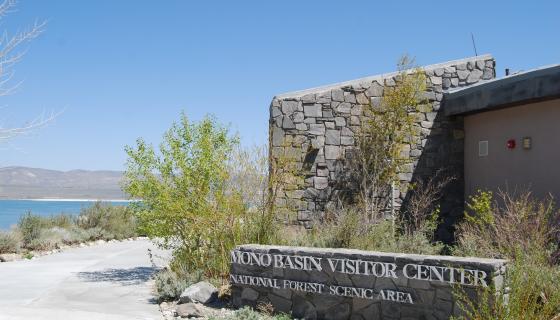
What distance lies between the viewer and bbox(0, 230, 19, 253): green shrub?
14531 mm

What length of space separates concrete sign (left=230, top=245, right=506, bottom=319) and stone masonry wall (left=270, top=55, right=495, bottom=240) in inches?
150

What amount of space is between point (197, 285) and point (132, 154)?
10.3ft

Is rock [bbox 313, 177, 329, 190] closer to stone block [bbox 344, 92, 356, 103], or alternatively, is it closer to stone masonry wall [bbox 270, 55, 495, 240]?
stone masonry wall [bbox 270, 55, 495, 240]

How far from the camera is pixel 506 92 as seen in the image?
38.4 feet

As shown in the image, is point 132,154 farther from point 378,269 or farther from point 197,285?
point 378,269

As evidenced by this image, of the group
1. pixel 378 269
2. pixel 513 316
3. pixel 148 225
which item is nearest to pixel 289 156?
pixel 148 225

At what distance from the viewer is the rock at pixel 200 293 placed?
329 inches

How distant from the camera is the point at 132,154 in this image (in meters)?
10.7

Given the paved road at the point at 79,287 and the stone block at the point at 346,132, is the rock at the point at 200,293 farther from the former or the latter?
the stone block at the point at 346,132

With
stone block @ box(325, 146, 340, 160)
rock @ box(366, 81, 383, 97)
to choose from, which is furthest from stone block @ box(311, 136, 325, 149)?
rock @ box(366, 81, 383, 97)

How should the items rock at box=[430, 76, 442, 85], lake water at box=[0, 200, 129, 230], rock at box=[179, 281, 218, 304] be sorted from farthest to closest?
lake water at box=[0, 200, 129, 230]
rock at box=[430, 76, 442, 85]
rock at box=[179, 281, 218, 304]

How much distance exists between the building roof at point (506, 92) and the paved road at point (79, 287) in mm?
7422

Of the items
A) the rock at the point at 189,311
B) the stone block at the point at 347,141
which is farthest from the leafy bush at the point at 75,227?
the rock at the point at 189,311

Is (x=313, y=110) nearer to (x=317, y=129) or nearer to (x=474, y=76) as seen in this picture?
(x=317, y=129)
